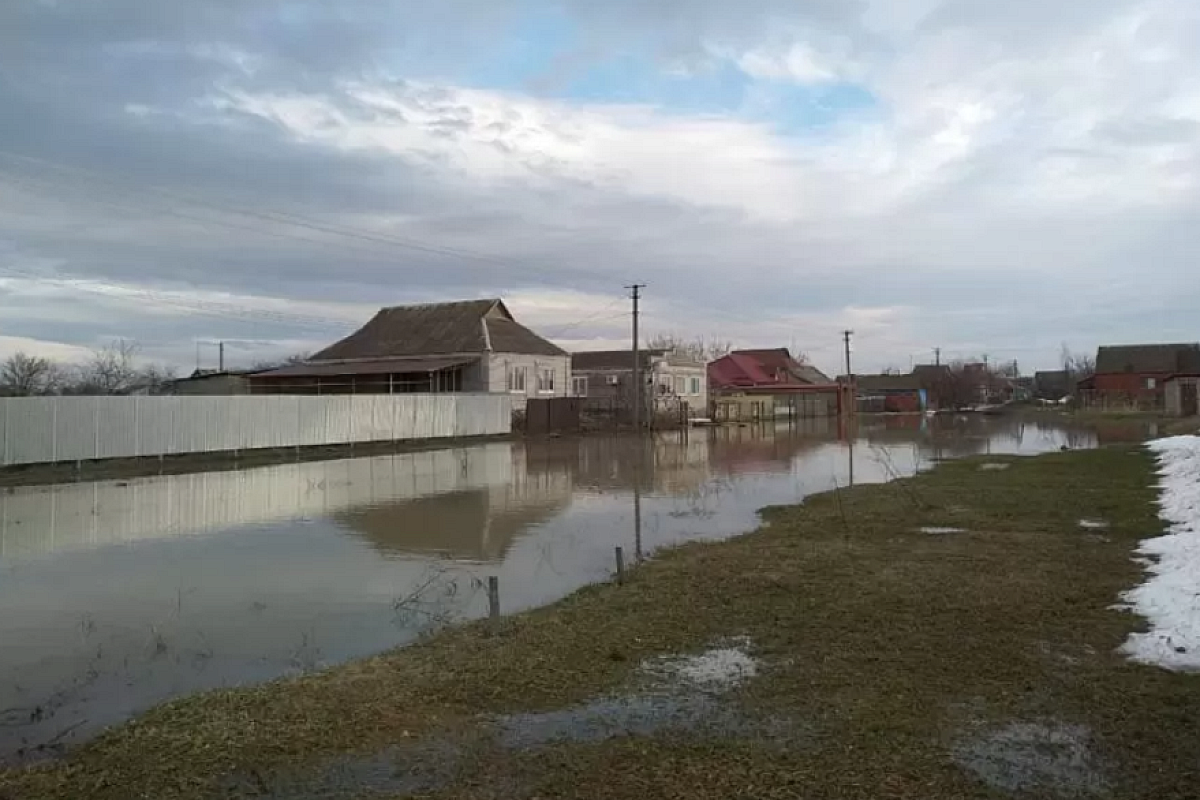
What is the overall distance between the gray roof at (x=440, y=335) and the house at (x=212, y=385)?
538 cm

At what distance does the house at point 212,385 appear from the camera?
165 ft

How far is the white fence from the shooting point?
2448 centimetres

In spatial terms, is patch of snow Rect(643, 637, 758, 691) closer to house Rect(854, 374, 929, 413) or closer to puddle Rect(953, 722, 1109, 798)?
puddle Rect(953, 722, 1109, 798)

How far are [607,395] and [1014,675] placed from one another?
183 ft

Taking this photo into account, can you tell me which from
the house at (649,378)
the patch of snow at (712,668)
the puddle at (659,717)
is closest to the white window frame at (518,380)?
the house at (649,378)

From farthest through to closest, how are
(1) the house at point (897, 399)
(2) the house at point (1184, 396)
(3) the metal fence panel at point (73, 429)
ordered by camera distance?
(1) the house at point (897, 399), (2) the house at point (1184, 396), (3) the metal fence panel at point (73, 429)

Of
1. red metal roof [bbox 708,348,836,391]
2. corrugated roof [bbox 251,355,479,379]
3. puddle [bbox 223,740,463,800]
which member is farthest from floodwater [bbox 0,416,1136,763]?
red metal roof [bbox 708,348,836,391]

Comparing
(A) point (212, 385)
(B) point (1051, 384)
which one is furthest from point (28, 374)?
(B) point (1051, 384)

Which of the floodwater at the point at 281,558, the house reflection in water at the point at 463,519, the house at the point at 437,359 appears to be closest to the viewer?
the floodwater at the point at 281,558

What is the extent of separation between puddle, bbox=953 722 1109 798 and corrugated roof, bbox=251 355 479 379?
139ft

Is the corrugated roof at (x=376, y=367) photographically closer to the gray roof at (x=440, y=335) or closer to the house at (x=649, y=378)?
the gray roof at (x=440, y=335)

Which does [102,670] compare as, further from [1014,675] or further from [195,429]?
[195,429]

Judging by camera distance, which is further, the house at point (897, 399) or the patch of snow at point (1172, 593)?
the house at point (897, 399)

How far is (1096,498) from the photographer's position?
675 inches
